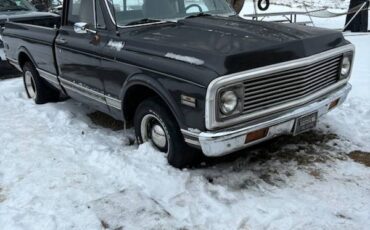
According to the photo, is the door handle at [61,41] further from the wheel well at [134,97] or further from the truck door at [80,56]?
the wheel well at [134,97]

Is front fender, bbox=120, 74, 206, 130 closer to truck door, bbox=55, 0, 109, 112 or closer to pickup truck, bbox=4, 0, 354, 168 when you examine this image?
pickup truck, bbox=4, 0, 354, 168

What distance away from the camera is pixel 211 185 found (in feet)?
13.6

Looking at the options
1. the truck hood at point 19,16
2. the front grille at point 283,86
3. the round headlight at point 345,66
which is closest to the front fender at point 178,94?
the front grille at point 283,86

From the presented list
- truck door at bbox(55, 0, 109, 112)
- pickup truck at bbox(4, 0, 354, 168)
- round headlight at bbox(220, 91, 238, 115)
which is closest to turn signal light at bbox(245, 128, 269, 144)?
pickup truck at bbox(4, 0, 354, 168)

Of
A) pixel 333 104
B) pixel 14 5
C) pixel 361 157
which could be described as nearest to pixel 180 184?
pixel 333 104

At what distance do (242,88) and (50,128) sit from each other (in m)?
3.18

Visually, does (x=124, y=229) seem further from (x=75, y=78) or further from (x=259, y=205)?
(x=75, y=78)

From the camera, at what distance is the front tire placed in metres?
4.27

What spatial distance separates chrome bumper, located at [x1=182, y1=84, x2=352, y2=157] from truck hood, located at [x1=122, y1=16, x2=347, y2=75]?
1.59 feet

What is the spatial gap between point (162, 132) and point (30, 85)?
375 cm

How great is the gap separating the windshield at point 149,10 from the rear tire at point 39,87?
248 cm

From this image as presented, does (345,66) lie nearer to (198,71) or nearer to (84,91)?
(198,71)

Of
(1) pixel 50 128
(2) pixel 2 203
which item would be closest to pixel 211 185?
(2) pixel 2 203

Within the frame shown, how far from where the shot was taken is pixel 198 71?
371 centimetres
